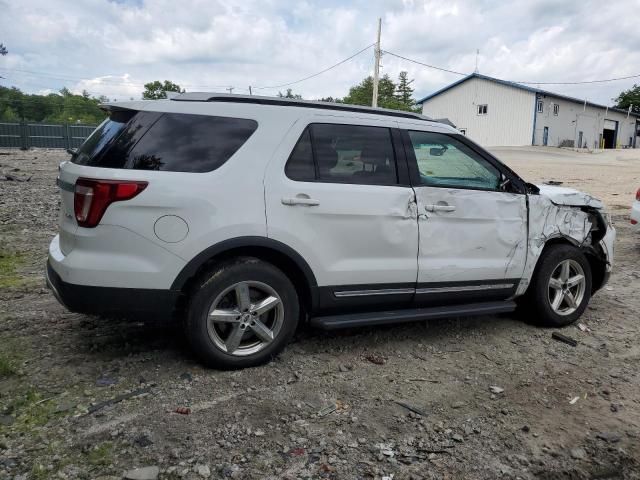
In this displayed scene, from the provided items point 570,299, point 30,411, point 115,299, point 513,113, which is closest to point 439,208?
point 570,299

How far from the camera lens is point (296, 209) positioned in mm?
3699

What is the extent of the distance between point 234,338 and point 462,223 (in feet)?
6.51

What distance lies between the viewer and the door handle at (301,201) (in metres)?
3.67

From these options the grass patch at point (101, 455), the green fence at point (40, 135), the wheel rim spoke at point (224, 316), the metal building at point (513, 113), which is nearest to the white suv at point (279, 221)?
the wheel rim spoke at point (224, 316)

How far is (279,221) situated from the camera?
3.64 meters

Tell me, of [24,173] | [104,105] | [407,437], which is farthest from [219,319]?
[24,173]

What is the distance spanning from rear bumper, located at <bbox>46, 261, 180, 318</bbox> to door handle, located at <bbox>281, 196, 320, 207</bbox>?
3.08 feet

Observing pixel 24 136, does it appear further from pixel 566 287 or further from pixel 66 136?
pixel 566 287

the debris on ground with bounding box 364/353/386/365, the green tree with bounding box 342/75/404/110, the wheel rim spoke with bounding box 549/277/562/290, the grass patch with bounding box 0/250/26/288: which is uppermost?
the green tree with bounding box 342/75/404/110

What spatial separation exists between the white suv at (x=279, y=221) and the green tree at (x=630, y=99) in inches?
3509

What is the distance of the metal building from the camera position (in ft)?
156

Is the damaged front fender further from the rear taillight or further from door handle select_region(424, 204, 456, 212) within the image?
the rear taillight

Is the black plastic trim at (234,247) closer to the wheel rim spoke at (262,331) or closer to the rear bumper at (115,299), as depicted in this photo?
the rear bumper at (115,299)

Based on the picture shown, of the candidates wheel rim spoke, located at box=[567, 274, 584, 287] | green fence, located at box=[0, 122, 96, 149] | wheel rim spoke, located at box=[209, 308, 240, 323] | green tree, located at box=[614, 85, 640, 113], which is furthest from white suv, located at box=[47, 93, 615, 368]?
green tree, located at box=[614, 85, 640, 113]
